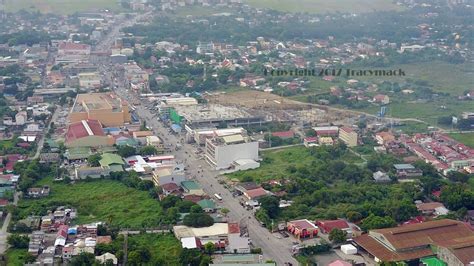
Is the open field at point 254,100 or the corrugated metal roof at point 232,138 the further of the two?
the open field at point 254,100

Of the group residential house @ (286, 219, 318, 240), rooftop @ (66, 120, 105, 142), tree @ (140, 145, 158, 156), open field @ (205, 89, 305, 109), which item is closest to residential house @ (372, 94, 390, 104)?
open field @ (205, 89, 305, 109)

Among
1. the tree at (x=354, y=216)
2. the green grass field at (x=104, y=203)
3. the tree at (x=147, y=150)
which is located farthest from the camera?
the tree at (x=147, y=150)

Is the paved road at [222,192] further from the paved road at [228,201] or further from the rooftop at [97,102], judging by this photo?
the rooftop at [97,102]

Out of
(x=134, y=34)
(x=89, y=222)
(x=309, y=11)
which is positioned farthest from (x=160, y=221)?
(x=309, y=11)

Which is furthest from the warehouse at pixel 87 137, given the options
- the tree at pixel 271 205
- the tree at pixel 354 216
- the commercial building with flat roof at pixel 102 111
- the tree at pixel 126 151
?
the tree at pixel 354 216

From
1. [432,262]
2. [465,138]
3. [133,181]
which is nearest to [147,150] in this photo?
[133,181]
